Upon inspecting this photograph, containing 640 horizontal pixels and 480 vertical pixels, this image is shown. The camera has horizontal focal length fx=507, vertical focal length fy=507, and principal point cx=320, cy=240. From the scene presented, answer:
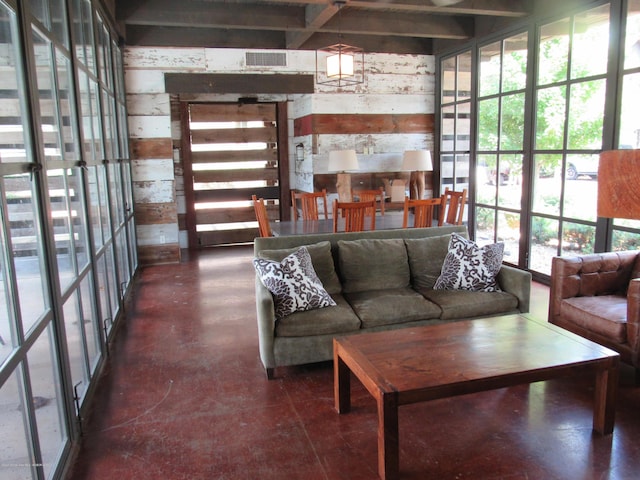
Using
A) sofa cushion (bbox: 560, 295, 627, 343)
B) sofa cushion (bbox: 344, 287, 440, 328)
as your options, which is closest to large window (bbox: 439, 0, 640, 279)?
sofa cushion (bbox: 560, 295, 627, 343)

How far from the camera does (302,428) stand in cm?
257

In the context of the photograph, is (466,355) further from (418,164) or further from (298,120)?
(298,120)

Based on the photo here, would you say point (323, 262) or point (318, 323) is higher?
point (323, 262)

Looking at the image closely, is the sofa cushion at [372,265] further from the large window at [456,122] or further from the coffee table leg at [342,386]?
the large window at [456,122]

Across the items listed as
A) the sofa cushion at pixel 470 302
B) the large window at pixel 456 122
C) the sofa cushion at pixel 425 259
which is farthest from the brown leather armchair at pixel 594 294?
the large window at pixel 456 122

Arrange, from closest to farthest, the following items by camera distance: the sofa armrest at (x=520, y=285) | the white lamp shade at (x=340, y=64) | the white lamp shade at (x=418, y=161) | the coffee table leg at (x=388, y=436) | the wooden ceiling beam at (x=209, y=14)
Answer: the coffee table leg at (x=388, y=436) < the sofa armrest at (x=520, y=285) < the white lamp shade at (x=340, y=64) < the wooden ceiling beam at (x=209, y=14) < the white lamp shade at (x=418, y=161)

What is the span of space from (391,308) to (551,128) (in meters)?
2.80

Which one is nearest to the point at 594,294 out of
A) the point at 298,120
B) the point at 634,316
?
the point at 634,316

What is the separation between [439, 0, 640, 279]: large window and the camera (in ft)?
13.4

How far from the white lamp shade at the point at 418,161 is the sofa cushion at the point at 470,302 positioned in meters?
3.18

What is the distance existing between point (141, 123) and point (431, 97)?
3.77 m

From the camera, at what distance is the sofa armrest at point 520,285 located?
345 centimetres

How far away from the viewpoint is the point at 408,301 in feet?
10.9

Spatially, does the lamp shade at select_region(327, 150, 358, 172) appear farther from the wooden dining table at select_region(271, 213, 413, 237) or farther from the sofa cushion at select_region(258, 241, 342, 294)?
the sofa cushion at select_region(258, 241, 342, 294)
